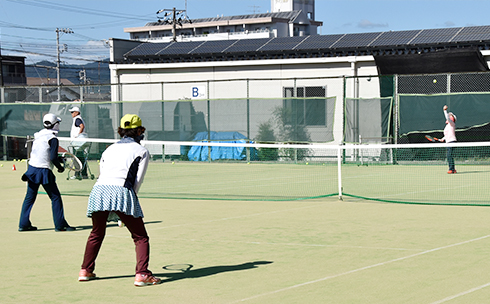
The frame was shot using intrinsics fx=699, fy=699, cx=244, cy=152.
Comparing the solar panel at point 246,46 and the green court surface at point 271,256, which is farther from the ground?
the solar panel at point 246,46

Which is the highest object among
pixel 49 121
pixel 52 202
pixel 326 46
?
pixel 326 46

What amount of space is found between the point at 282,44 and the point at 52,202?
1989 cm

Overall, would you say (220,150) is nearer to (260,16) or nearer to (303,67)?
(303,67)

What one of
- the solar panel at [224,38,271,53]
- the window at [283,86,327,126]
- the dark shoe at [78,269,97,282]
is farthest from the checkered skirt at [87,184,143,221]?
the solar panel at [224,38,271,53]

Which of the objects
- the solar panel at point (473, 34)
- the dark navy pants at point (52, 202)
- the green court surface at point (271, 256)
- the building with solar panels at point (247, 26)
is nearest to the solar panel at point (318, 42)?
the solar panel at point (473, 34)

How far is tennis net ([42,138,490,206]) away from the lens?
14.0 metres

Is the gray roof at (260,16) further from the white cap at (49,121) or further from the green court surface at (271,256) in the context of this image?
the white cap at (49,121)

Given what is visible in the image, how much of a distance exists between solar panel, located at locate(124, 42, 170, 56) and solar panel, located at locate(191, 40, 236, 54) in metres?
1.93

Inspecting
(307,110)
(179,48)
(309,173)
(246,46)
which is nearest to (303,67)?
(246,46)

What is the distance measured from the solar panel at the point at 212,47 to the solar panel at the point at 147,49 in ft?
6.32

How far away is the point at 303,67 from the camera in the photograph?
26734 millimetres

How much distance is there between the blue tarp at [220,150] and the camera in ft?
77.7

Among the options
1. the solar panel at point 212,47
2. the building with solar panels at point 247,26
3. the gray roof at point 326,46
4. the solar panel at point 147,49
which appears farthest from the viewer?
the building with solar panels at point 247,26

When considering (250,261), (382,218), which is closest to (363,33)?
(382,218)
